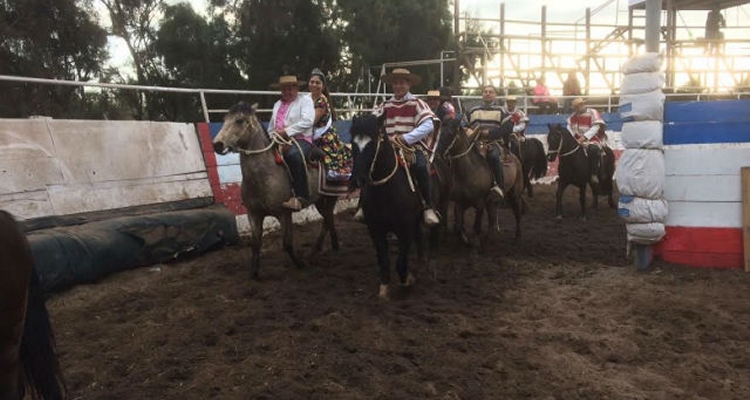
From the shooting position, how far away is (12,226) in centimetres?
296

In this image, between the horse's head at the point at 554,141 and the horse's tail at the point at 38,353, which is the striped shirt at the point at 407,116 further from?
the horse's head at the point at 554,141

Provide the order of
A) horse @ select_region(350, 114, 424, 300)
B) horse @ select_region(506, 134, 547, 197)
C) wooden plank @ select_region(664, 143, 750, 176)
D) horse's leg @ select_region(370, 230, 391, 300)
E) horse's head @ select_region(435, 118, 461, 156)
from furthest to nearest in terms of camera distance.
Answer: horse @ select_region(506, 134, 547, 197) → horse's head @ select_region(435, 118, 461, 156) → wooden plank @ select_region(664, 143, 750, 176) → horse's leg @ select_region(370, 230, 391, 300) → horse @ select_region(350, 114, 424, 300)

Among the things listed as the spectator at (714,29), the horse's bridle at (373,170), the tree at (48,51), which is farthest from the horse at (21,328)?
the spectator at (714,29)

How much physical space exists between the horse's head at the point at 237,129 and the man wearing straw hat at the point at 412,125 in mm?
1408

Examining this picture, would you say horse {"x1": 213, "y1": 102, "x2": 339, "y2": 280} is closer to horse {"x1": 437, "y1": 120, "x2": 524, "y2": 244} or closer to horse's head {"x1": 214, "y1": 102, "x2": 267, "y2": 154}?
horse's head {"x1": 214, "y1": 102, "x2": 267, "y2": 154}

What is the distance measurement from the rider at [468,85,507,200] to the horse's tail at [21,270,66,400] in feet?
19.6

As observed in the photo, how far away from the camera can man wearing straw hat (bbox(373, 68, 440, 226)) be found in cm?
609

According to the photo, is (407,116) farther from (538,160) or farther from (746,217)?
(538,160)

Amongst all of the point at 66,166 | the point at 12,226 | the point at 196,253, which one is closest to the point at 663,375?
the point at 12,226

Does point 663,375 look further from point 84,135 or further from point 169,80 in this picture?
point 169,80

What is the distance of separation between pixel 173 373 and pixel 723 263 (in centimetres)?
556

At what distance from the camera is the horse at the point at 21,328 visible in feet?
9.45

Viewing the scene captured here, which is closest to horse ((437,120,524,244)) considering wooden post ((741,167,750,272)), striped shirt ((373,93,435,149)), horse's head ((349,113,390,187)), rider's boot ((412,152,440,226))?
striped shirt ((373,93,435,149))

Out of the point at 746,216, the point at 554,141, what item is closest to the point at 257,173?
the point at 746,216
